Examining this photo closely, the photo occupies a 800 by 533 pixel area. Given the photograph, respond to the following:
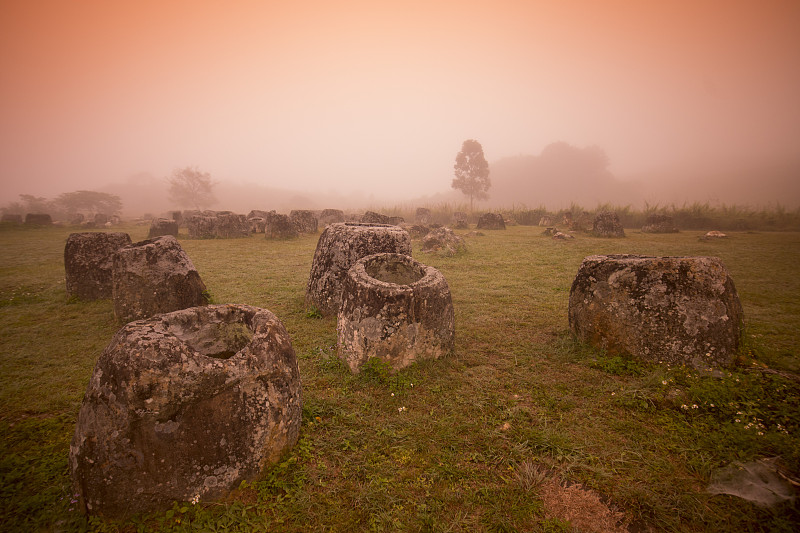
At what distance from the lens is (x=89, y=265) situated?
6.81 meters

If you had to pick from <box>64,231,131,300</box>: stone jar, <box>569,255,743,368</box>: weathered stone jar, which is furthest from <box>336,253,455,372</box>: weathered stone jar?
<box>64,231,131,300</box>: stone jar

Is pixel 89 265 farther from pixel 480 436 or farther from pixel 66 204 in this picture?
pixel 66 204

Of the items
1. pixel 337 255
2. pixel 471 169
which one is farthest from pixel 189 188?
pixel 337 255

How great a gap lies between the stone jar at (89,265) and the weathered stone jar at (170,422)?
6301 mm

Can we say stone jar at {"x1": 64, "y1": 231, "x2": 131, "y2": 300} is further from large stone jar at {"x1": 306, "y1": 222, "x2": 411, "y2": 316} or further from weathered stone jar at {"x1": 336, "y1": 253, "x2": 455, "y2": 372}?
weathered stone jar at {"x1": 336, "y1": 253, "x2": 455, "y2": 372}

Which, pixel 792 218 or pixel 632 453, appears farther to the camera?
pixel 792 218

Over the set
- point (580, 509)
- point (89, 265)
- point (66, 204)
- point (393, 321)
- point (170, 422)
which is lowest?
point (580, 509)

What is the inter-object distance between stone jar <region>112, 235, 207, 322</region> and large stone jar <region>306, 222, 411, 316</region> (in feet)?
7.93

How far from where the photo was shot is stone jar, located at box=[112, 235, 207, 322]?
5.56 metres

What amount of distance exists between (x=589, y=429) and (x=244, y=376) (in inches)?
126

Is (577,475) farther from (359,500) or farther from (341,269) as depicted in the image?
(341,269)

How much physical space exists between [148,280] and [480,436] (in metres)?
6.09

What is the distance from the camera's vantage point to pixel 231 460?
2.35 m

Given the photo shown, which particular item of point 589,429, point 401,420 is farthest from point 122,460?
point 589,429
